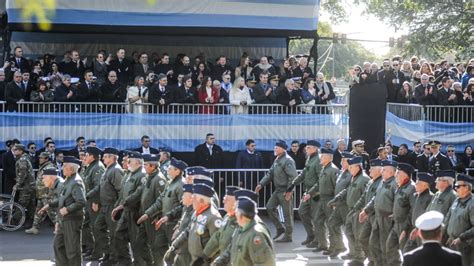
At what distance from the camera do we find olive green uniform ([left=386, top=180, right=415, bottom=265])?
49.3 ft

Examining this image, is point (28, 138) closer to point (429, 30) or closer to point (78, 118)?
point (78, 118)

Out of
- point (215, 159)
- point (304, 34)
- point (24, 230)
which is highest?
point (304, 34)

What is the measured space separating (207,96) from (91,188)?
5.32 meters

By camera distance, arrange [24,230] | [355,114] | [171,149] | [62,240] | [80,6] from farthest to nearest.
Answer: [80,6] < [171,149] < [24,230] < [62,240] < [355,114]

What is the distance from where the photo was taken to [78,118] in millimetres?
21406

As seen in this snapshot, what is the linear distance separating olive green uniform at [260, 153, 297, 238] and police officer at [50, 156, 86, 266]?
16.1 ft

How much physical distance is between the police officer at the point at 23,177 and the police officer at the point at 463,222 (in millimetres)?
9405

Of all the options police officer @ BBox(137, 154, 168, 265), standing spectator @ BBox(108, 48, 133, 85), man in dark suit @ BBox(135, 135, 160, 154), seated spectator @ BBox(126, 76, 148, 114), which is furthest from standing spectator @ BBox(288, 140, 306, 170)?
police officer @ BBox(137, 154, 168, 265)

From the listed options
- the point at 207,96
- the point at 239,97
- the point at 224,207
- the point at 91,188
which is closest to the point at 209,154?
the point at 207,96

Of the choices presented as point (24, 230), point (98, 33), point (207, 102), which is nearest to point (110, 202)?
point (24, 230)

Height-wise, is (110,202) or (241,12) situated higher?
(241,12)

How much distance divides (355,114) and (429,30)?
24.4 m

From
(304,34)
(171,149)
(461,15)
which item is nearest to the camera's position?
(171,149)

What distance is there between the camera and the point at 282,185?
63.9 ft
